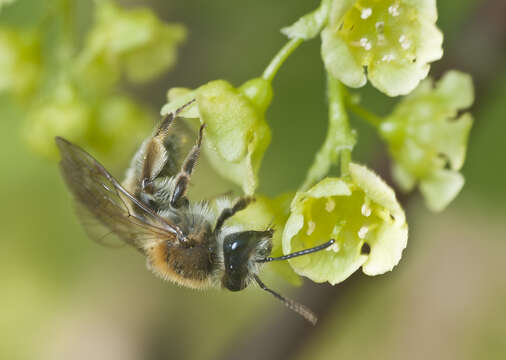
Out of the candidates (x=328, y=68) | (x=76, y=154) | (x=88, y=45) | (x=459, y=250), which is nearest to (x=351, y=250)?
(x=328, y=68)

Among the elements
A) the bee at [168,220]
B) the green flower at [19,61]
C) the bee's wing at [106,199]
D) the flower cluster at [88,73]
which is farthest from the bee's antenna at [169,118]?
the green flower at [19,61]

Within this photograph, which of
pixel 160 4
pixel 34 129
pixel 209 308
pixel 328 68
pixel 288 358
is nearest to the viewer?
pixel 328 68

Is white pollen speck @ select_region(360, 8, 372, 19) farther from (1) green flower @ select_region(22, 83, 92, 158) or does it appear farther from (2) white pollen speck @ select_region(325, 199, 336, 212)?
(1) green flower @ select_region(22, 83, 92, 158)

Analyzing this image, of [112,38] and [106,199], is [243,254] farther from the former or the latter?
[112,38]

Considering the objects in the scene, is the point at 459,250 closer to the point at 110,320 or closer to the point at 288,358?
the point at 288,358

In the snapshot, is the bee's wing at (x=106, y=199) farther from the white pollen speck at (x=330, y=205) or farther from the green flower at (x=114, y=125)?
the green flower at (x=114, y=125)

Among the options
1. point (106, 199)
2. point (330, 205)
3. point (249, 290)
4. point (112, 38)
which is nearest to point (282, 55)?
point (330, 205)

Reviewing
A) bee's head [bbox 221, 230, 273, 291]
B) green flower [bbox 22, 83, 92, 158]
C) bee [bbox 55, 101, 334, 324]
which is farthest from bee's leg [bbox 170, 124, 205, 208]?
green flower [bbox 22, 83, 92, 158]
